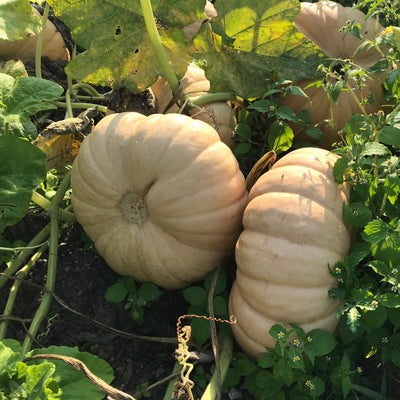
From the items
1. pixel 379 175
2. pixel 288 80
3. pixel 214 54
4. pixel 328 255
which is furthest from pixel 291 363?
pixel 214 54

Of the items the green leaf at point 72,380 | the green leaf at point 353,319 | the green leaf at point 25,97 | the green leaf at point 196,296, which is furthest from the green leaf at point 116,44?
the green leaf at point 353,319

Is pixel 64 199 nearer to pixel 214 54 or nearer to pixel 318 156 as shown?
pixel 214 54

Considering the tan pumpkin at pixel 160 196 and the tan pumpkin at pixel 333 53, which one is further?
the tan pumpkin at pixel 333 53

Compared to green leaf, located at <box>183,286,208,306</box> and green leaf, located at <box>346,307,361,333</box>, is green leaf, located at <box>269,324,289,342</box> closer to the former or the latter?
green leaf, located at <box>346,307,361,333</box>

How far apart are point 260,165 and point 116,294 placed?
0.85 metres

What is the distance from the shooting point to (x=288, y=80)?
2.38 meters

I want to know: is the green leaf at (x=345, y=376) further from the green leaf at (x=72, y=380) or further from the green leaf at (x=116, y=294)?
the green leaf at (x=116, y=294)

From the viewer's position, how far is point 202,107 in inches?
96.0

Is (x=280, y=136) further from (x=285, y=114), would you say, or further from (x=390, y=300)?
(x=390, y=300)

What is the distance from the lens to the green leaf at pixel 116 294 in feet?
6.95

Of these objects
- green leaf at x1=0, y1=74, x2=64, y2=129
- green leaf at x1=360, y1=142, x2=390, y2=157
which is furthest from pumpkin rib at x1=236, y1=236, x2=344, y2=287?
green leaf at x1=0, y1=74, x2=64, y2=129

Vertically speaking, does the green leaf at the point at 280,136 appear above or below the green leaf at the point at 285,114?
below

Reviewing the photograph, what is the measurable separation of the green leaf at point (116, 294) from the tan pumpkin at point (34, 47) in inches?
71.2

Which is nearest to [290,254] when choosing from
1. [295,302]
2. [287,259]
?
[287,259]
